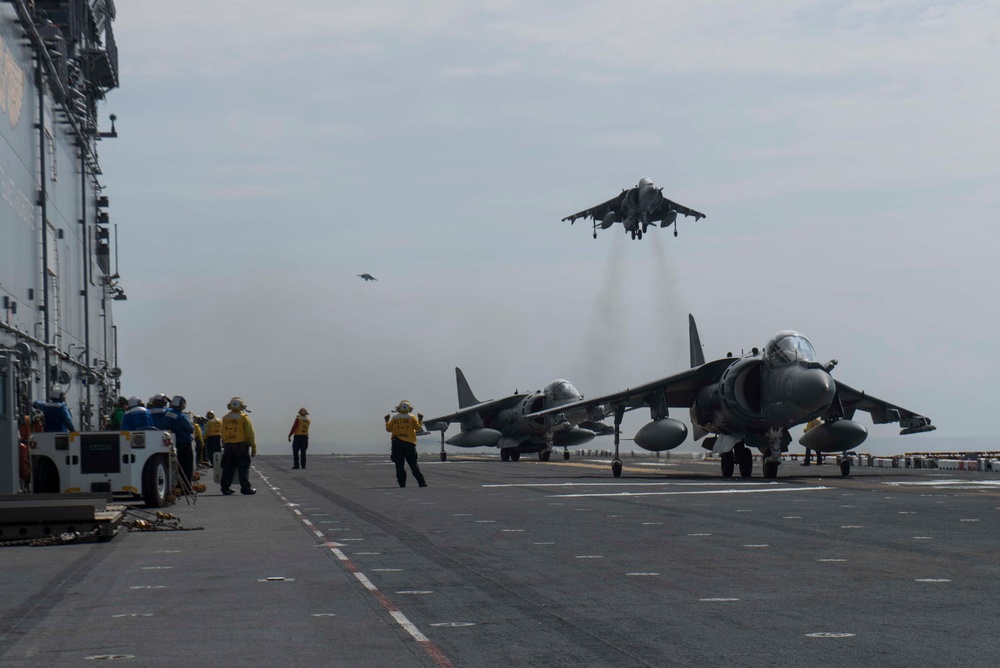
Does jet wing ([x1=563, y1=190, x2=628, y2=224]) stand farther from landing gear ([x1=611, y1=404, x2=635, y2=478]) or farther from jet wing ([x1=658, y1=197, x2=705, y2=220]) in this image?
landing gear ([x1=611, y1=404, x2=635, y2=478])

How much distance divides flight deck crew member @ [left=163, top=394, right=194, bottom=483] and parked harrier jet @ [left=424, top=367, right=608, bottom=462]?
83.1 ft

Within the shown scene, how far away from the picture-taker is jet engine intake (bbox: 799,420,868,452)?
31281 mm

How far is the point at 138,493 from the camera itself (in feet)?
67.6

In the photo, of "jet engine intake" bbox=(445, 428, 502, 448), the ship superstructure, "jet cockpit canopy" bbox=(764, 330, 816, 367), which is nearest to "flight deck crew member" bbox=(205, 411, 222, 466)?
the ship superstructure

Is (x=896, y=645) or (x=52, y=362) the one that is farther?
(x=52, y=362)

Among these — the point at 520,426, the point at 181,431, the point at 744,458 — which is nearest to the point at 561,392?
the point at 520,426

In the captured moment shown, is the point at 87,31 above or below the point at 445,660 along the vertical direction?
above

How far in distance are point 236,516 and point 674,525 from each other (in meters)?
6.92

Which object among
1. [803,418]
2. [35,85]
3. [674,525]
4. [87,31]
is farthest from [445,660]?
[87,31]

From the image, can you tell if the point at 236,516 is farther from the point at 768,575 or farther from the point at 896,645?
the point at 896,645

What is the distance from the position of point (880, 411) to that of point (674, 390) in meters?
6.18

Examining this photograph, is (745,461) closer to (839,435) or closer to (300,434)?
(839,435)

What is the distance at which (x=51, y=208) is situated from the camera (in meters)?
34.9

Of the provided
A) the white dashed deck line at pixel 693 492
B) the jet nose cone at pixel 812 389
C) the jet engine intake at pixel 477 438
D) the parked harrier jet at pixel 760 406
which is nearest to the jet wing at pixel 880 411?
the parked harrier jet at pixel 760 406
